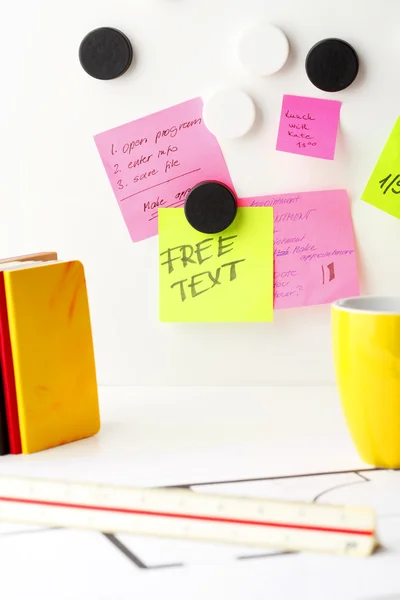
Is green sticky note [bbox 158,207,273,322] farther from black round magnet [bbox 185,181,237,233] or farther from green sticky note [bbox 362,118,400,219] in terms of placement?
green sticky note [bbox 362,118,400,219]

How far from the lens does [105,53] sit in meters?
0.91

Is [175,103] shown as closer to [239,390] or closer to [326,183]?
[326,183]

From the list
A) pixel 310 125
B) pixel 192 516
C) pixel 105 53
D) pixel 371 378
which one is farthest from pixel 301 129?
pixel 192 516

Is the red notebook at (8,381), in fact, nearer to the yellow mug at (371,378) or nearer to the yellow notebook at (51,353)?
the yellow notebook at (51,353)

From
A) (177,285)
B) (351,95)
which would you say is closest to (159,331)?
(177,285)

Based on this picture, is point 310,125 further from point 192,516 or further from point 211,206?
point 192,516

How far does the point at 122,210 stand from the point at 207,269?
13 centimetres

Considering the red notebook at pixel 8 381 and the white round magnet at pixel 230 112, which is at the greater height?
the white round magnet at pixel 230 112

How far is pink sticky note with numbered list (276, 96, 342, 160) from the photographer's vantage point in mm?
900

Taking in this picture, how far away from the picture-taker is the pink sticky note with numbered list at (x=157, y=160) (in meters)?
0.92

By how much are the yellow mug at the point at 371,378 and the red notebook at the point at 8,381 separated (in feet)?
1.03

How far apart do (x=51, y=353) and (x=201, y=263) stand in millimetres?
245

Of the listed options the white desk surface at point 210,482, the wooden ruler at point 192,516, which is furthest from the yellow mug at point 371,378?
the wooden ruler at point 192,516

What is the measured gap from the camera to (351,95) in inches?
35.4
